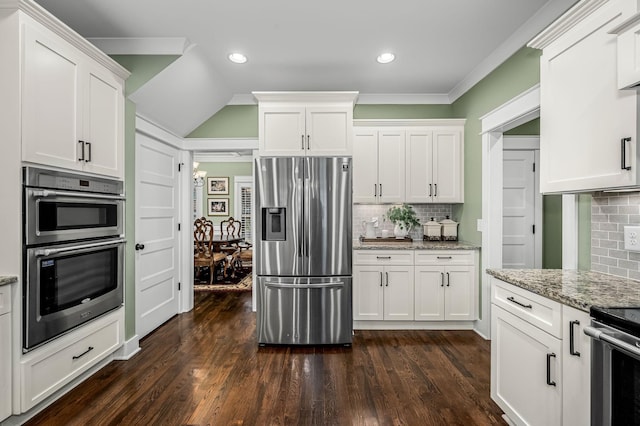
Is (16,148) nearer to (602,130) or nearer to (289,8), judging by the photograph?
(289,8)

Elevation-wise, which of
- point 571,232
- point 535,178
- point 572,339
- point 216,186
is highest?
point 216,186

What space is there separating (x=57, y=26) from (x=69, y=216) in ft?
3.76

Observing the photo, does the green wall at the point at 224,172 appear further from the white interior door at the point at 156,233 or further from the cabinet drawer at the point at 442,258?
the cabinet drawer at the point at 442,258

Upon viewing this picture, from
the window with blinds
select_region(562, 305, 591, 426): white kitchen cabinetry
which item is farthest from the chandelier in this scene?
select_region(562, 305, 591, 426): white kitchen cabinetry

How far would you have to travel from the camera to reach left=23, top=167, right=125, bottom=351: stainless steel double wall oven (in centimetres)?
185

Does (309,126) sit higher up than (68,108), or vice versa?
(309,126)

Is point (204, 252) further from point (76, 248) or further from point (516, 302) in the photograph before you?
point (516, 302)

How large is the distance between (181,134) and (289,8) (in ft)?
7.28

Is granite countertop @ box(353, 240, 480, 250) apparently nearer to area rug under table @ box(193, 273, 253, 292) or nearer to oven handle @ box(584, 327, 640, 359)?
oven handle @ box(584, 327, 640, 359)

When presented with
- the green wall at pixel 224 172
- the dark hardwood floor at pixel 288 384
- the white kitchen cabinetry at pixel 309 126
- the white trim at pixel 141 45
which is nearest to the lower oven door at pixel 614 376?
the dark hardwood floor at pixel 288 384

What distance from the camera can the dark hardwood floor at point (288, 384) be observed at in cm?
204

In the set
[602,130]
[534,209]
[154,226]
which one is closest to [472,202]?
[534,209]

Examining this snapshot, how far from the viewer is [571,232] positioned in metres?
2.06

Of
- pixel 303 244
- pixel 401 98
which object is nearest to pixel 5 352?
pixel 303 244
